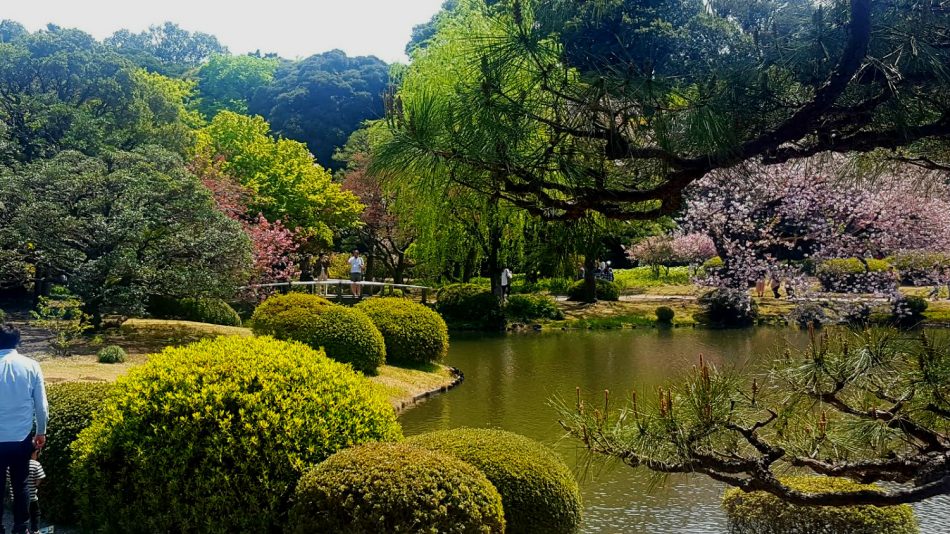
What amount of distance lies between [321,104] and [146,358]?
27671 millimetres

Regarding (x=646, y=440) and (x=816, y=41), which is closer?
(x=816, y=41)

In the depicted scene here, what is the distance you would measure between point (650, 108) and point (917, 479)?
6.00 feet

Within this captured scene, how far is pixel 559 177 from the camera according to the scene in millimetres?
3037

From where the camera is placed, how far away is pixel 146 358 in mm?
11633

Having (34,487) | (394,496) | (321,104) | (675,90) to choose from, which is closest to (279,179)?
(321,104)

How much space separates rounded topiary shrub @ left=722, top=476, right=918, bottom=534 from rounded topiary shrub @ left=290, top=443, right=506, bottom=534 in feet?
6.75

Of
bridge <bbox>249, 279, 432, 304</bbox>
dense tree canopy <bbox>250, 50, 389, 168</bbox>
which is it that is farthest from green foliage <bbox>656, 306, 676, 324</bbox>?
dense tree canopy <bbox>250, 50, 389, 168</bbox>

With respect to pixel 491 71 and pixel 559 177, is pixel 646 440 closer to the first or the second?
pixel 559 177

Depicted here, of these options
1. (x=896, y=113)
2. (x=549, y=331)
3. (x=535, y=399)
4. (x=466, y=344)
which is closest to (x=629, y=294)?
(x=549, y=331)

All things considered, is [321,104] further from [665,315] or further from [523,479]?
[523,479]

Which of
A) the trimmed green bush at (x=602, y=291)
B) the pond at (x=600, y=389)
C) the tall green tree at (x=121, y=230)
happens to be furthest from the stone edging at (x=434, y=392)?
the trimmed green bush at (x=602, y=291)

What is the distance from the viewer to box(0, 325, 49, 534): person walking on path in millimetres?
4172

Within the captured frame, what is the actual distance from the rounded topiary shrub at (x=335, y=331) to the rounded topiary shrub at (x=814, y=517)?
7387 millimetres

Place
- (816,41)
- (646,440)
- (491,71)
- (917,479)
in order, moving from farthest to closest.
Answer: (646,440) < (917,479) < (491,71) < (816,41)
